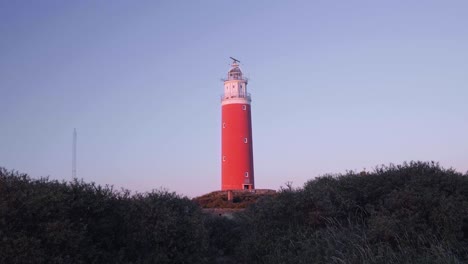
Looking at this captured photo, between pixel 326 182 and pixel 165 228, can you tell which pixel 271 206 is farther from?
Result: pixel 165 228

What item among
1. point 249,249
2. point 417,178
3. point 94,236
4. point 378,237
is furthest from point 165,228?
point 417,178

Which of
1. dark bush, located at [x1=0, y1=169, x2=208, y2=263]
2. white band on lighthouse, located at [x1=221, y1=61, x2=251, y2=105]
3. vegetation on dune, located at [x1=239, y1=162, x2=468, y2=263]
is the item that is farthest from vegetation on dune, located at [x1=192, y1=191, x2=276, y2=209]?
dark bush, located at [x1=0, y1=169, x2=208, y2=263]

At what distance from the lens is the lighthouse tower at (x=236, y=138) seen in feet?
140

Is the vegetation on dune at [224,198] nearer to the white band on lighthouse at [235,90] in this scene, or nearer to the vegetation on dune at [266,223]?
the white band on lighthouse at [235,90]

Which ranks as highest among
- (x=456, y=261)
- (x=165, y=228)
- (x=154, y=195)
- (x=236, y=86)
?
(x=236, y=86)

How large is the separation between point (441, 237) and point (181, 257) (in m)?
5.61

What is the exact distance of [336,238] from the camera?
1230 centimetres

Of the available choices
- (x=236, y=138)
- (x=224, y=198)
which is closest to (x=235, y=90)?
(x=236, y=138)

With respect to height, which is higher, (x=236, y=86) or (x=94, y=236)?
(x=236, y=86)

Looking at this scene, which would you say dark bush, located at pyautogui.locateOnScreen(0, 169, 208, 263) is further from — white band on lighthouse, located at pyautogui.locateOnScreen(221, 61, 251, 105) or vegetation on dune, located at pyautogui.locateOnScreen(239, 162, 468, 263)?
white band on lighthouse, located at pyautogui.locateOnScreen(221, 61, 251, 105)

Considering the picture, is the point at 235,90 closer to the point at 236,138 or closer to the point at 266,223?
the point at 236,138

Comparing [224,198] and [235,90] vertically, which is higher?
[235,90]

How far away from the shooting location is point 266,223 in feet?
47.0

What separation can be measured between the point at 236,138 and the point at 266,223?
28.9 metres
